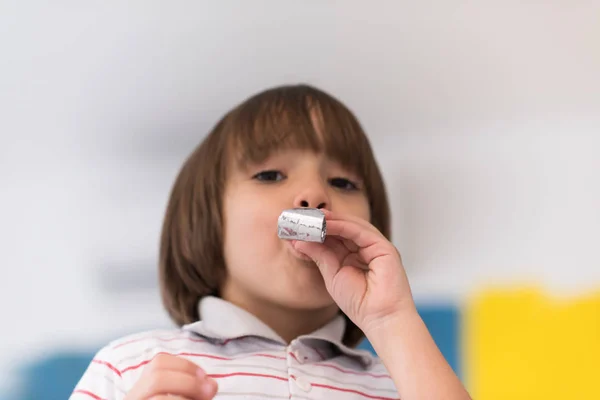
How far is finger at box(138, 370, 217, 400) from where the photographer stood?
56 cm

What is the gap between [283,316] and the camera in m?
0.82

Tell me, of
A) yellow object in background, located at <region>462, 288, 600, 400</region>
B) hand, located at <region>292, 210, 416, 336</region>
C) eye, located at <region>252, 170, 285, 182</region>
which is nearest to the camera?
hand, located at <region>292, 210, 416, 336</region>

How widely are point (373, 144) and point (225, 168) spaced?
34cm

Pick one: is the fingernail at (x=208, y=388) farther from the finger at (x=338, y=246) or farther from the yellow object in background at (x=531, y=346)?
the yellow object in background at (x=531, y=346)

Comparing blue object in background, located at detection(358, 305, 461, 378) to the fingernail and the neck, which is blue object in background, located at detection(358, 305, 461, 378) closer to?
the neck

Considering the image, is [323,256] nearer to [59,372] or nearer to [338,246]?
[338,246]

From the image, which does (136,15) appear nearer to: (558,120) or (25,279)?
(25,279)

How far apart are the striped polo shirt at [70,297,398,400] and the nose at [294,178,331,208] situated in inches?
6.6

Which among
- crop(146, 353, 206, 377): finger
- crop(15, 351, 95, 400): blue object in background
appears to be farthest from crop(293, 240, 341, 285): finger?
crop(15, 351, 95, 400): blue object in background

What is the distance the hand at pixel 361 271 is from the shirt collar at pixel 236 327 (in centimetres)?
10

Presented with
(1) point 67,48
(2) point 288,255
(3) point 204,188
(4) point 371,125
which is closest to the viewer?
(2) point 288,255

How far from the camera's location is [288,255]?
75cm

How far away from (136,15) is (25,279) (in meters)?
0.46

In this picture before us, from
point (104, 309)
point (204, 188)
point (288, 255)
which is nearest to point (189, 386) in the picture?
point (288, 255)
